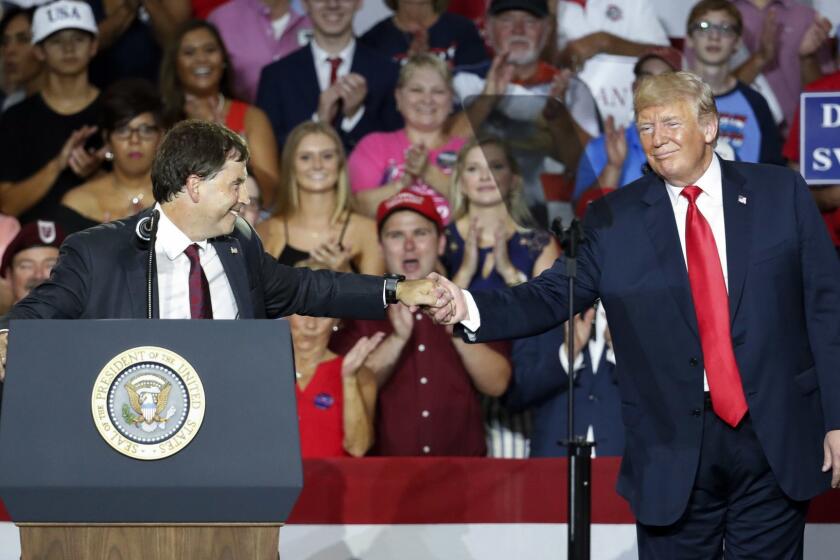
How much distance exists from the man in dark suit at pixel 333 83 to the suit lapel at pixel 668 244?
2.53m

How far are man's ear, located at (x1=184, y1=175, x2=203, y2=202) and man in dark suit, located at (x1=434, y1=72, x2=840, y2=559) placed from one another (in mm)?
1003

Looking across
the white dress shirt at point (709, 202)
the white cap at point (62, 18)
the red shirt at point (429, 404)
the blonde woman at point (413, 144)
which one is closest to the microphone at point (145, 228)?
the white dress shirt at point (709, 202)

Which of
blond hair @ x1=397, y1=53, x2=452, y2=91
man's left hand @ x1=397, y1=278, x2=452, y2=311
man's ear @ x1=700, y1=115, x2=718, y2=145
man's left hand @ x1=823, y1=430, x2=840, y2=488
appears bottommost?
man's left hand @ x1=823, y1=430, x2=840, y2=488

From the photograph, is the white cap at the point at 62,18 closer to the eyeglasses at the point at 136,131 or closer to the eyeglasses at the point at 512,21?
the eyeglasses at the point at 136,131

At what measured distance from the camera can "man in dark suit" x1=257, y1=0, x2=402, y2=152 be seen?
5391mm

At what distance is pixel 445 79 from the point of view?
5.36 m

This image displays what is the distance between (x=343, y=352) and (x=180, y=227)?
2.19 m

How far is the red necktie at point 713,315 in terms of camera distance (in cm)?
286

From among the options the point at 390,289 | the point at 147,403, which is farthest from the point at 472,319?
the point at 147,403

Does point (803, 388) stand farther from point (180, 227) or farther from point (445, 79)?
point (445, 79)

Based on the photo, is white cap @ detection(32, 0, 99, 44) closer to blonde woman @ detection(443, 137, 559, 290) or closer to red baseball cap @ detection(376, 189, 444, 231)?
red baseball cap @ detection(376, 189, 444, 231)

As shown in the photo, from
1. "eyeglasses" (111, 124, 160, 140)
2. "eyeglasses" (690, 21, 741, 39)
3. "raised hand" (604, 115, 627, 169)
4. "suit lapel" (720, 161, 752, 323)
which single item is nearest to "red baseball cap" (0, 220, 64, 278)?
"eyeglasses" (111, 124, 160, 140)

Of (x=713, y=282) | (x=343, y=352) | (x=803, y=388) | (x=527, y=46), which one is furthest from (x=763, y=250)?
(x=527, y=46)

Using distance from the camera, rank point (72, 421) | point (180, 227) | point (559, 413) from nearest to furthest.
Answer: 1. point (72, 421)
2. point (180, 227)
3. point (559, 413)
